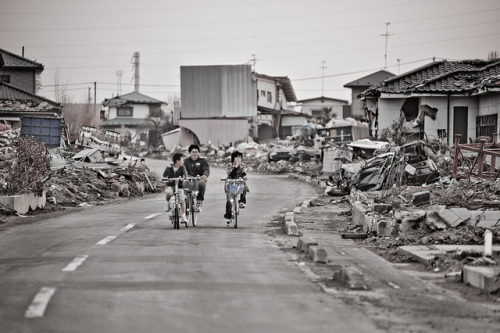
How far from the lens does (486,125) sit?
102 ft

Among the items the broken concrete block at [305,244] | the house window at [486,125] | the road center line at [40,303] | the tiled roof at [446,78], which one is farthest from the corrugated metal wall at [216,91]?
the road center line at [40,303]

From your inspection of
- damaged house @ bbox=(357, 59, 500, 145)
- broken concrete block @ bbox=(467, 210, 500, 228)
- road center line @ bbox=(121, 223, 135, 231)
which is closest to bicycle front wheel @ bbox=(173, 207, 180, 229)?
road center line @ bbox=(121, 223, 135, 231)

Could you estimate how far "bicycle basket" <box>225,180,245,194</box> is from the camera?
1672cm

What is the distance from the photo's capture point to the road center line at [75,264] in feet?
31.9

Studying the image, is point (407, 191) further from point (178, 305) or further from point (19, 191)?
point (178, 305)

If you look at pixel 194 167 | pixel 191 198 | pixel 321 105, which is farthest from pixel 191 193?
pixel 321 105

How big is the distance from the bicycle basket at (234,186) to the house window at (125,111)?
7896 cm

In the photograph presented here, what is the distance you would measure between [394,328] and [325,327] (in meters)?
0.67

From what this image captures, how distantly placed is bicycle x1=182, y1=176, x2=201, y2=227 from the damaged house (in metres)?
16.9

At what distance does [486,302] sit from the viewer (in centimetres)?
845

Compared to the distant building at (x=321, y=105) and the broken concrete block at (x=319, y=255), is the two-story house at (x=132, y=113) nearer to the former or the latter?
the distant building at (x=321, y=105)

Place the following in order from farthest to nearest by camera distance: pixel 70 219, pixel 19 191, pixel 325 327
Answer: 1. pixel 19 191
2. pixel 70 219
3. pixel 325 327

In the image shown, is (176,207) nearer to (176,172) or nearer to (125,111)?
(176,172)

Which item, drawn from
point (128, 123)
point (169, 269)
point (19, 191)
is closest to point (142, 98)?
point (128, 123)
